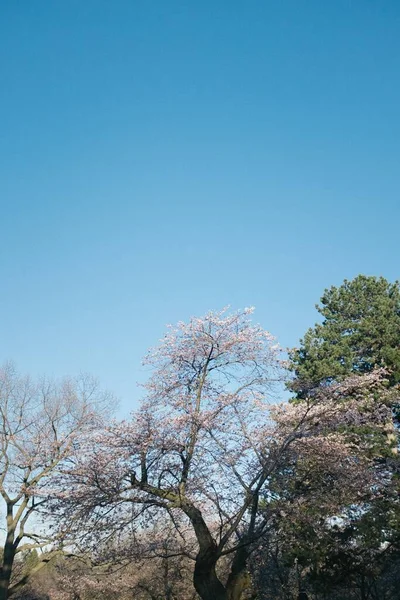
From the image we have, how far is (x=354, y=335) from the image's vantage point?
1862cm

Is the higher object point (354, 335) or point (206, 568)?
point (354, 335)

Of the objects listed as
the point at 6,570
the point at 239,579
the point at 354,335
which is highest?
the point at 354,335

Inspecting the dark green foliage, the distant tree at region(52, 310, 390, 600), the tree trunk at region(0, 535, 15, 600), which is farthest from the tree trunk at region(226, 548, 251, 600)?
the tree trunk at region(0, 535, 15, 600)

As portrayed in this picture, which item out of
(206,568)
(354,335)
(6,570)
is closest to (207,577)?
(206,568)

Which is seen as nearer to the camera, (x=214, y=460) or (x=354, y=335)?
(x=214, y=460)

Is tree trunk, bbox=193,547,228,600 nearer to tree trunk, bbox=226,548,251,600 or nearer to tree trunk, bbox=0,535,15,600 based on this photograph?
tree trunk, bbox=226,548,251,600

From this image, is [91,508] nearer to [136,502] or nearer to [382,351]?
[136,502]

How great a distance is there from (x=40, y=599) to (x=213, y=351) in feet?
87.9

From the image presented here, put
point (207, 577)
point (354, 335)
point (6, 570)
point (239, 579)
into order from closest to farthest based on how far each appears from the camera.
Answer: point (207, 577) < point (239, 579) < point (6, 570) < point (354, 335)

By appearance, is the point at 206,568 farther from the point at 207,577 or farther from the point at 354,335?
the point at 354,335

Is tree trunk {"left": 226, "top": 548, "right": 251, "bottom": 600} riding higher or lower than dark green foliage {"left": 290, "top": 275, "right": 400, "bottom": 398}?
lower

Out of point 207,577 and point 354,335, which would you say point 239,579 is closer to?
point 207,577

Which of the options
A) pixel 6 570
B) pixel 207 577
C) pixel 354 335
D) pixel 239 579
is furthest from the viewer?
pixel 354 335

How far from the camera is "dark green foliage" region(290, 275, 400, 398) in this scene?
1744 cm
